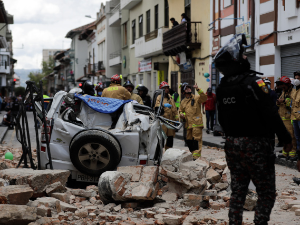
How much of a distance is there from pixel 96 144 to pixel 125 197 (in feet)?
4.77

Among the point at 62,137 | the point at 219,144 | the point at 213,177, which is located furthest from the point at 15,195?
the point at 219,144

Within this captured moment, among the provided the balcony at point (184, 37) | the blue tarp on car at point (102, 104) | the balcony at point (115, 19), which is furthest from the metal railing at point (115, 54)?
the blue tarp on car at point (102, 104)

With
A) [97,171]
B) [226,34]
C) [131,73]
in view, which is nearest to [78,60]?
[131,73]

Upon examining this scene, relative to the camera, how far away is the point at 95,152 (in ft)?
23.8

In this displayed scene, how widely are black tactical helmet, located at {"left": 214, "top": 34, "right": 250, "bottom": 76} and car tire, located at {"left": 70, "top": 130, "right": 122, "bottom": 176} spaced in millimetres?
3177

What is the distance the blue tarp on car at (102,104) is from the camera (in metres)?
8.28

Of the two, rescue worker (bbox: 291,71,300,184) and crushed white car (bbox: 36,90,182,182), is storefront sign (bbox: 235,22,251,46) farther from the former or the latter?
crushed white car (bbox: 36,90,182,182)

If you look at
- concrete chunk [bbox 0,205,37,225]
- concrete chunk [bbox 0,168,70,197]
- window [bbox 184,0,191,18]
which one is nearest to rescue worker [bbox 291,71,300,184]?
concrete chunk [bbox 0,168,70,197]

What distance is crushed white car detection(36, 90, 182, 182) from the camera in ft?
23.7

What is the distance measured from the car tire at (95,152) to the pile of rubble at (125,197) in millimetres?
368

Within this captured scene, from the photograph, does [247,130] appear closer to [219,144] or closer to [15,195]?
[15,195]

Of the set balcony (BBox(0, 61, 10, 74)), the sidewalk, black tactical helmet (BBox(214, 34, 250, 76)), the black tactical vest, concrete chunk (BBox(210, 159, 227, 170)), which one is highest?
balcony (BBox(0, 61, 10, 74))

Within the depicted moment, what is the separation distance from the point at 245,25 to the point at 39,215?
13373mm

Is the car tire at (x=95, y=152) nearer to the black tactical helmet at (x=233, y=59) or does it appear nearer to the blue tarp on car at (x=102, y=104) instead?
the blue tarp on car at (x=102, y=104)
